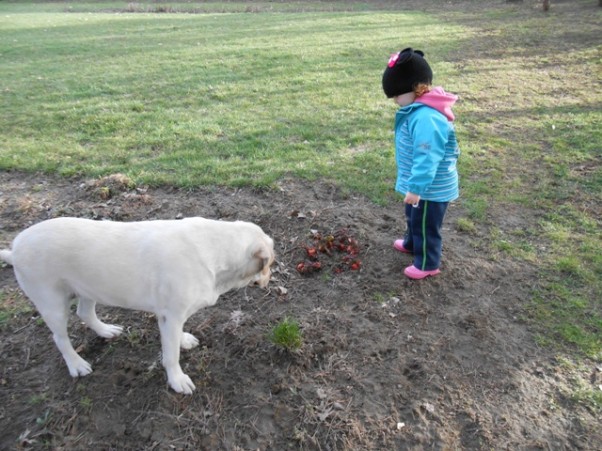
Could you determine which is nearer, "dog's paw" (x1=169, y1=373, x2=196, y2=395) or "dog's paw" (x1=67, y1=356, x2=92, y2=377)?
"dog's paw" (x1=169, y1=373, x2=196, y2=395)

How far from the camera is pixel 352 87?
10.5m

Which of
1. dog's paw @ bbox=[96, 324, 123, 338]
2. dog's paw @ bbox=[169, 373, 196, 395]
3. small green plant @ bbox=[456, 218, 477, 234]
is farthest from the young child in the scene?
dog's paw @ bbox=[96, 324, 123, 338]

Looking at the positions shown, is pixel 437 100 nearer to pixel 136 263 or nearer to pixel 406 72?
pixel 406 72

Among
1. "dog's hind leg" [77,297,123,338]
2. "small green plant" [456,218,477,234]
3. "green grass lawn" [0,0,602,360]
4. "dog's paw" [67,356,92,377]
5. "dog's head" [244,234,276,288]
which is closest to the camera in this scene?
"dog's head" [244,234,276,288]

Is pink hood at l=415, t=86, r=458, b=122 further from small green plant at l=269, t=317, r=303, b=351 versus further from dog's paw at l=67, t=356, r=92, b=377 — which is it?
dog's paw at l=67, t=356, r=92, b=377

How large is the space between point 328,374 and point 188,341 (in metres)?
1.22

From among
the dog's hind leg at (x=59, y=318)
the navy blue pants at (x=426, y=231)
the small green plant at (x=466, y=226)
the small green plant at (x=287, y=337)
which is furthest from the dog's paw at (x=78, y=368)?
the small green plant at (x=466, y=226)

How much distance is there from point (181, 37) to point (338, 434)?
55.9ft

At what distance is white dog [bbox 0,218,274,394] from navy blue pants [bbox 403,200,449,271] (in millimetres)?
1740

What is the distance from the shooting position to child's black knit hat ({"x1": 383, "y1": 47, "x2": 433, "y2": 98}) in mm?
3783

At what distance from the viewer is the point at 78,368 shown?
3564 mm

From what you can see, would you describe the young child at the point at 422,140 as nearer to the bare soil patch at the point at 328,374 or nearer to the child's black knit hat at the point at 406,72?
the child's black knit hat at the point at 406,72

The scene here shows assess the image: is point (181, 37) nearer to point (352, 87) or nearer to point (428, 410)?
point (352, 87)

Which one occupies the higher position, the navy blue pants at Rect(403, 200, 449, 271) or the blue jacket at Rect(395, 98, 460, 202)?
the blue jacket at Rect(395, 98, 460, 202)
